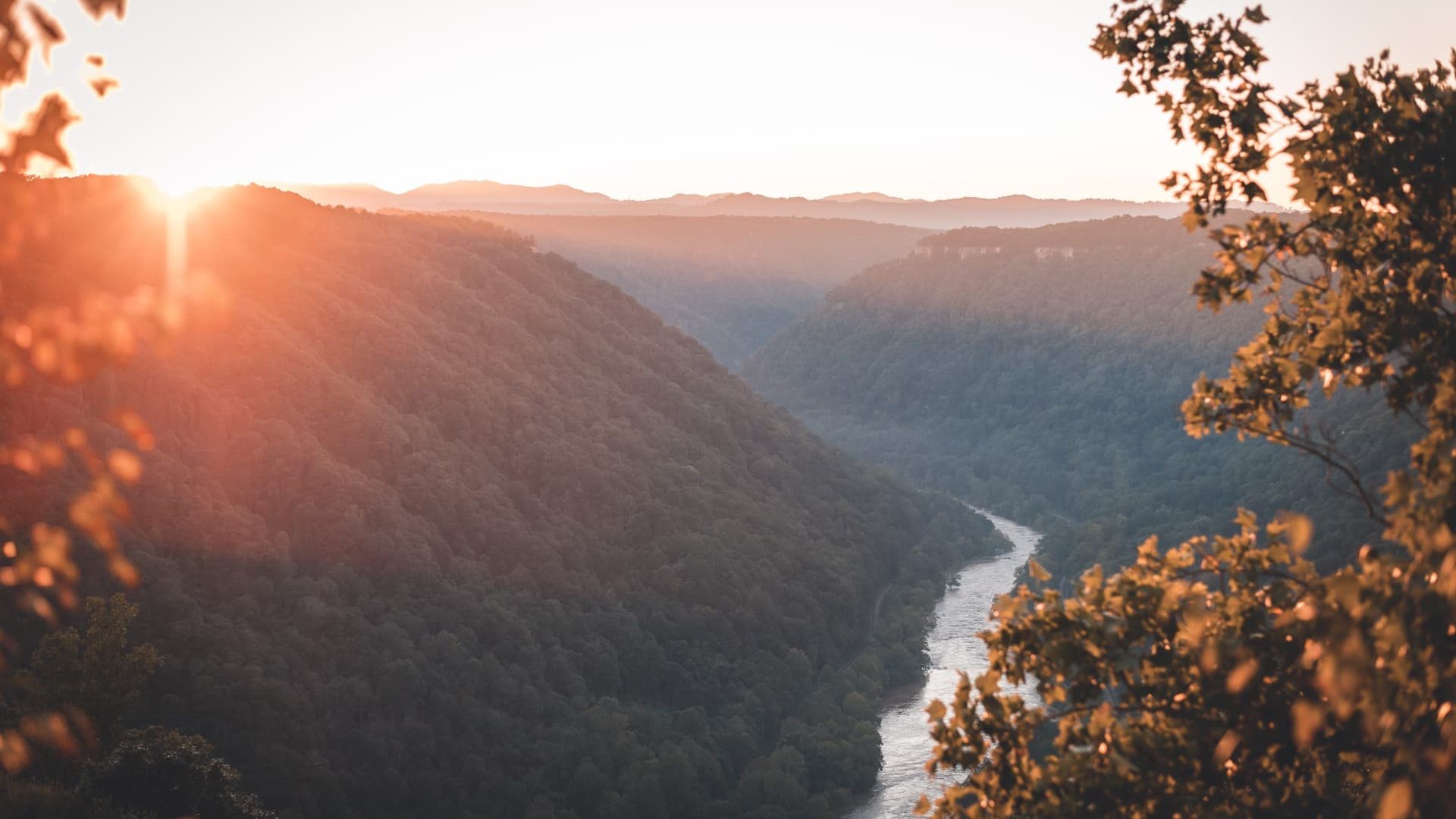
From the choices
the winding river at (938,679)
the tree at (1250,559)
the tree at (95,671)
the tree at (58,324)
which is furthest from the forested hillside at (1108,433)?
the tree at (58,324)

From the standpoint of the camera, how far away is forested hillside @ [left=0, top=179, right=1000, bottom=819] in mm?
50844

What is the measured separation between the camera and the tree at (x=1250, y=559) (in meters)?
9.47

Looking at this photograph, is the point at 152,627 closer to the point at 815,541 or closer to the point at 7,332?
the point at 7,332

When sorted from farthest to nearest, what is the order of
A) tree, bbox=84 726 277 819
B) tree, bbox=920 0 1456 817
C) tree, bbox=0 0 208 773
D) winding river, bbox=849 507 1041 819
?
winding river, bbox=849 507 1041 819
tree, bbox=84 726 277 819
tree, bbox=920 0 1456 817
tree, bbox=0 0 208 773

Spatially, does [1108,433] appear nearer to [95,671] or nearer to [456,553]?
[456,553]

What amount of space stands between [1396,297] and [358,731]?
4829cm

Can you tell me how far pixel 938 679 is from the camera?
79.4 metres

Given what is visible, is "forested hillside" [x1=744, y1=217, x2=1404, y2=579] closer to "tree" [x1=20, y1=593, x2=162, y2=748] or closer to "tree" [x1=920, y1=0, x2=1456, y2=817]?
"tree" [x1=20, y1=593, x2=162, y2=748]

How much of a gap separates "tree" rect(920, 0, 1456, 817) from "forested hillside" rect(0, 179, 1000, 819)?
31.0m

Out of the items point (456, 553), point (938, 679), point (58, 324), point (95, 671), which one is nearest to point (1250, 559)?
point (58, 324)

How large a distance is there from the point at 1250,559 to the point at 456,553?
198 ft

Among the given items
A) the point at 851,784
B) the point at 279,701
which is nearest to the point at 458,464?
the point at 279,701

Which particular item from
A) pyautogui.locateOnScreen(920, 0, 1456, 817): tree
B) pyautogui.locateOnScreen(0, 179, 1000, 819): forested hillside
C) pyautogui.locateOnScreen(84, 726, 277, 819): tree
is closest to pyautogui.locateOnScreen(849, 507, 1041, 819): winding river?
pyautogui.locateOnScreen(0, 179, 1000, 819): forested hillside

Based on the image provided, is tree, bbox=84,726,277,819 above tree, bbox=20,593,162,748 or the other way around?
the other way around
